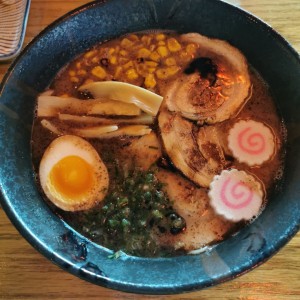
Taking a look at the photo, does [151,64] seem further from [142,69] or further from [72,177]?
[72,177]

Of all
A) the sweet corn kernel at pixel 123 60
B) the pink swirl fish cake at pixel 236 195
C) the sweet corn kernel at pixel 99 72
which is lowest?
the pink swirl fish cake at pixel 236 195

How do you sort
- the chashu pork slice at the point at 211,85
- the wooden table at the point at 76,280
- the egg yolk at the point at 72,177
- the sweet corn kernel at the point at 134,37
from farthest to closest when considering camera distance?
the sweet corn kernel at the point at 134,37, the chashu pork slice at the point at 211,85, the egg yolk at the point at 72,177, the wooden table at the point at 76,280

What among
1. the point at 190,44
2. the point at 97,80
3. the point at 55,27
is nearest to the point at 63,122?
the point at 97,80

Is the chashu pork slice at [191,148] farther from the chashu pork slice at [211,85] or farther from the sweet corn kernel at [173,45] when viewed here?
the sweet corn kernel at [173,45]

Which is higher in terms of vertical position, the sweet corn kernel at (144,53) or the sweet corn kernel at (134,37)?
the sweet corn kernel at (134,37)

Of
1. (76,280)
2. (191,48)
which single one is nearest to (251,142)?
(191,48)

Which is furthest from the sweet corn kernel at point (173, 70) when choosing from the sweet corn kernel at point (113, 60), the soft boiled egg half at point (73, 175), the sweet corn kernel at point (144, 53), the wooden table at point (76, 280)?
the wooden table at point (76, 280)
